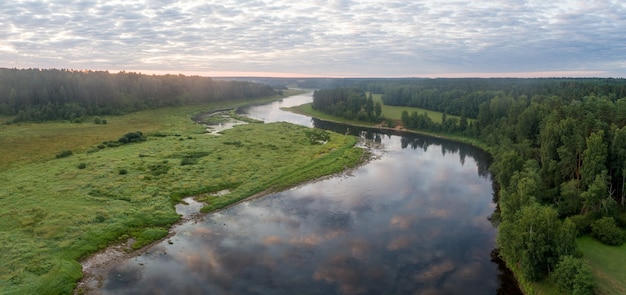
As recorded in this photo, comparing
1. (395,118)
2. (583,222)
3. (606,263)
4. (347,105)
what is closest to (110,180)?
(583,222)

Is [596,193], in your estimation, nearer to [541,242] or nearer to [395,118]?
[541,242]

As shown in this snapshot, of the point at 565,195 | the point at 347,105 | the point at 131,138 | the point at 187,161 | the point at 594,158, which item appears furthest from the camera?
the point at 347,105

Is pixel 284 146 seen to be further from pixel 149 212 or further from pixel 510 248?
pixel 510 248

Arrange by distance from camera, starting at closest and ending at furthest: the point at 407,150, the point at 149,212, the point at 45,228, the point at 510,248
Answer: the point at 510,248, the point at 45,228, the point at 149,212, the point at 407,150

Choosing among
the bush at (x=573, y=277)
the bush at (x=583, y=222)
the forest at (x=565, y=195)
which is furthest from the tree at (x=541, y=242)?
the bush at (x=583, y=222)

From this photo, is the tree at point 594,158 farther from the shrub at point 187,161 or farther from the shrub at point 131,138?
the shrub at point 131,138

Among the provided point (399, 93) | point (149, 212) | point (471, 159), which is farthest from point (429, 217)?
point (399, 93)
